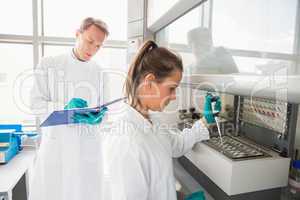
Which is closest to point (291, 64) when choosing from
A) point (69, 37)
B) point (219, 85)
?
point (219, 85)

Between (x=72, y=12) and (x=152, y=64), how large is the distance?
2.22 meters

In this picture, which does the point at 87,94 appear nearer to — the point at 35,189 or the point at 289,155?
the point at 35,189

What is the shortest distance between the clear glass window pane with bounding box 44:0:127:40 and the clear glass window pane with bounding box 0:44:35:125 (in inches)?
15.2

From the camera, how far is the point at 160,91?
788 mm

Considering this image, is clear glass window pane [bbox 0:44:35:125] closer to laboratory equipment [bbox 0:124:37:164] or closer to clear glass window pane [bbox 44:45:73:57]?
clear glass window pane [bbox 44:45:73:57]

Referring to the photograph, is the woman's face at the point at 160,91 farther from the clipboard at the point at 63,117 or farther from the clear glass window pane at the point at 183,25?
the clear glass window pane at the point at 183,25

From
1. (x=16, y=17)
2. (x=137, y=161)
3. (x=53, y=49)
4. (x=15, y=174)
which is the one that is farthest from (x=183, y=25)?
(x=16, y=17)

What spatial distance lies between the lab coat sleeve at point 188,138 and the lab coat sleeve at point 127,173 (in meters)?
0.28

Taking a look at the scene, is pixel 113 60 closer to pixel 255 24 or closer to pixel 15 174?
pixel 15 174

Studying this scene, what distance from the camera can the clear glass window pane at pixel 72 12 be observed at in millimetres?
2549

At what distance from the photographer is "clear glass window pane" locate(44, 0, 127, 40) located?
100 inches

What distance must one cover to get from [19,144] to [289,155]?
1.63 m

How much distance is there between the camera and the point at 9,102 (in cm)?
267

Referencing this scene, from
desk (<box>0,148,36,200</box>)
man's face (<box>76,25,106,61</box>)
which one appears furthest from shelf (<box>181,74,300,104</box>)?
desk (<box>0,148,36,200</box>)
